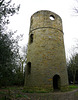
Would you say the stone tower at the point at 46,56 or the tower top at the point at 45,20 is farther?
the tower top at the point at 45,20

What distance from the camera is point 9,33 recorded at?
449 cm

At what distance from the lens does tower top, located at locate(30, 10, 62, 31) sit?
9852 mm

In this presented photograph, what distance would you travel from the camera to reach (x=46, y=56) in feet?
28.4

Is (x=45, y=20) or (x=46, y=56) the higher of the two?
(x=45, y=20)

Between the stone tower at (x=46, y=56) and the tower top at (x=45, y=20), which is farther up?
the tower top at (x=45, y=20)

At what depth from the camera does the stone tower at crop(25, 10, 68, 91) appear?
315 inches

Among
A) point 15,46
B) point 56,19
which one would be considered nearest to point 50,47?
point 56,19

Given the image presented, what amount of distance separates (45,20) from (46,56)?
4.20 m

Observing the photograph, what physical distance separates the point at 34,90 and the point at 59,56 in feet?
13.4

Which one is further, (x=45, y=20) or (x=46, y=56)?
(x=45, y=20)

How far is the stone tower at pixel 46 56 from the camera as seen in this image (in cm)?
801

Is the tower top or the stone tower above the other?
the tower top

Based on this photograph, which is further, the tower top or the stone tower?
the tower top

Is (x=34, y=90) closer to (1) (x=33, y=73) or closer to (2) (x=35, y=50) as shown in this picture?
(1) (x=33, y=73)
